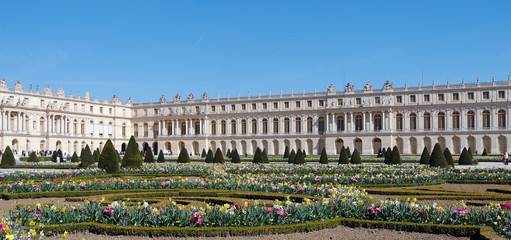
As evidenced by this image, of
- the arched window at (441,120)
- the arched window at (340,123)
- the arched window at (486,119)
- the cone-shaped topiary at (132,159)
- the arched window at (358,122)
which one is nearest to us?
the cone-shaped topiary at (132,159)

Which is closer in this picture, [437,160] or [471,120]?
[437,160]

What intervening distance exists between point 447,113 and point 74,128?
51004 millimetres

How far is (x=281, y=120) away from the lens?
6372 centimetres

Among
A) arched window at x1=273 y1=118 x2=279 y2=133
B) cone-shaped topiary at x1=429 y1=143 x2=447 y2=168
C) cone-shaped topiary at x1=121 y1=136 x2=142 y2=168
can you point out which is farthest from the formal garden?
arched window at x1=273 y1=118 x2=279 y2=133

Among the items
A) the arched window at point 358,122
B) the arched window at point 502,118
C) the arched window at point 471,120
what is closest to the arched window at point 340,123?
the arched window at point 358,122

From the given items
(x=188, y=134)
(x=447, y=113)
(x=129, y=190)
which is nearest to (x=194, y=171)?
(x=129, y=190)

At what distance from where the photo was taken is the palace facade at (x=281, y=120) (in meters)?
54.4

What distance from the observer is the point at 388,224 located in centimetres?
863

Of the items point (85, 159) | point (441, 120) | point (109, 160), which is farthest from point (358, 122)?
point (109, 160)

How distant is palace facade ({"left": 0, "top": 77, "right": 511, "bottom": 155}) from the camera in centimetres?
5441

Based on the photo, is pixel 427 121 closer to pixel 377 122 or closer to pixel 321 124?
pixel 377 122

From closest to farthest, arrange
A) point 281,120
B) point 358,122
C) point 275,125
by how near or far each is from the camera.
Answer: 1. point 358,122
2. point 281,120
3. point 275,125

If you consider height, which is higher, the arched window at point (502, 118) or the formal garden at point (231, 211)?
the arched window at point (502, 118)

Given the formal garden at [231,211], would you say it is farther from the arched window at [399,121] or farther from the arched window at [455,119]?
the arched window at [399,121]
